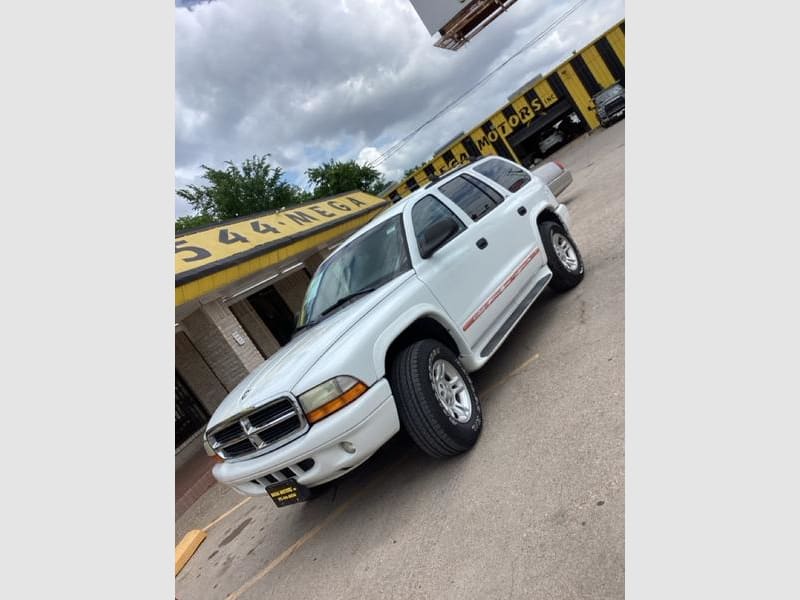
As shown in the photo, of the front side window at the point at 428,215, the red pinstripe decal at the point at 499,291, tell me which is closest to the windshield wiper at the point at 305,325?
the front side window at the point at 428,215

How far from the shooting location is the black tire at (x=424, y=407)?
305 cm

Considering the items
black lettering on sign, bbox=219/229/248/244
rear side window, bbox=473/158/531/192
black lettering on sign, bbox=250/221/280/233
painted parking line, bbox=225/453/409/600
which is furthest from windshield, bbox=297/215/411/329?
black lettering on sign, bbox=250/221/280/233

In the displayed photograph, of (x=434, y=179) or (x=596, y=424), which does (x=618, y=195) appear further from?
(x=596, y=424)

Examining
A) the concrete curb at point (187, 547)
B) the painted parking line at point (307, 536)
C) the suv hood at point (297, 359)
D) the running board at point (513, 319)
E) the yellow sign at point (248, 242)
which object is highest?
the yellow sign at point (248, 242)

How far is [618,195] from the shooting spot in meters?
8.49

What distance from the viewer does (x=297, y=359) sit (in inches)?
126

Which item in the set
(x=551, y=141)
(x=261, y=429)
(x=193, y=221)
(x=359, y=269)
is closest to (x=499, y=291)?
(x=359, y=269)

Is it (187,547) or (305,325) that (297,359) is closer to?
(305,325)

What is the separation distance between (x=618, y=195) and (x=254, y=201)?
90.6ft

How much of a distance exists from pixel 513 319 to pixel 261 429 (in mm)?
2342

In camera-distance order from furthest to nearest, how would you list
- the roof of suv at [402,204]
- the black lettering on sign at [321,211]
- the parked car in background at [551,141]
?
the parked car in background at [551,141], the black lettering on sign at [321,211], the roof of suv at [402,204]

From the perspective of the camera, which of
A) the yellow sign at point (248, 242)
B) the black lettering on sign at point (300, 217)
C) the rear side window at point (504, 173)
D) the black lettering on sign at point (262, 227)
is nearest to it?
the rear side window at point (504, 173)

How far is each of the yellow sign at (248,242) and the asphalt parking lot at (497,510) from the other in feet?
12.0

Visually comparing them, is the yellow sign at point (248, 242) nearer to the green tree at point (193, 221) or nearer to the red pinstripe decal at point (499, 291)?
the red pinstripe decal at point (499, 291)
